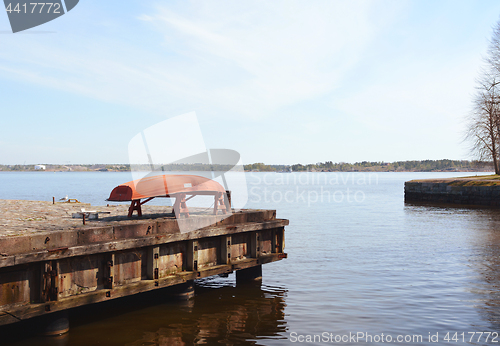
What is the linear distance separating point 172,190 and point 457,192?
163 feet

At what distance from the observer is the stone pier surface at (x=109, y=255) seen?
752 cm

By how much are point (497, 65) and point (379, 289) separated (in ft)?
158

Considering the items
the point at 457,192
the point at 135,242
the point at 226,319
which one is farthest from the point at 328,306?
the point at 457,192

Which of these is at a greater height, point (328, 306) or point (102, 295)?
point (102, 295)

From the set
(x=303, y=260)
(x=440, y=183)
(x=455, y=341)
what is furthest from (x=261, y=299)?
(x=440, y=183)

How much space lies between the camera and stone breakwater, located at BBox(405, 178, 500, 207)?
48156mm

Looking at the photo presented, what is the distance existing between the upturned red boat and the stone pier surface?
70 centimetres

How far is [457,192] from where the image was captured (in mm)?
52375

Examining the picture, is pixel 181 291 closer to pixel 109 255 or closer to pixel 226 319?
pixel 226 319

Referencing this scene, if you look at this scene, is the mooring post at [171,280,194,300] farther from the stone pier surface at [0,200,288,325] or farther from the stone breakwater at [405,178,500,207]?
the stone breakwater at [405,178,500,207]

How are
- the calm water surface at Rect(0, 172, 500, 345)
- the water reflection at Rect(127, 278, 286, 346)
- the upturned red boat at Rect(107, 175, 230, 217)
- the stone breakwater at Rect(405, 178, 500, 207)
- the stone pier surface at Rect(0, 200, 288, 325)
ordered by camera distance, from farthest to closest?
the stone breakwater at Rect(405, 178, 500, 207), the upturned red boat at Rect(107, 175, 230, 217), the calm water surface at Rect(0, 172, 500, 345), the water reflection at Rect(127, 278, 286, 346), the stone pier surface at Rect(0, 200, 288, 325)

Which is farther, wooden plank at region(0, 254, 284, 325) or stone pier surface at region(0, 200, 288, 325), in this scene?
stone pier surface at region(0, 200, 288, 325)

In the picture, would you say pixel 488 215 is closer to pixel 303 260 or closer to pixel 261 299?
pixel 303 260

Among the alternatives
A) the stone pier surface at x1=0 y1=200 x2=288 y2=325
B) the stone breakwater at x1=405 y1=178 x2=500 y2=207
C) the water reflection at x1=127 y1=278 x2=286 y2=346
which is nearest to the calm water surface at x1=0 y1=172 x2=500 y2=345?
the water reflection at x1=127 y1=278 x2=286 y2=346
